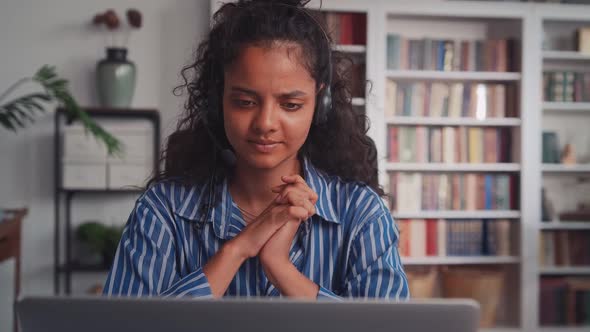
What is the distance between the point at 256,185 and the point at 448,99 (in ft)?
9.42

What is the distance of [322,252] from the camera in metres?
1.15

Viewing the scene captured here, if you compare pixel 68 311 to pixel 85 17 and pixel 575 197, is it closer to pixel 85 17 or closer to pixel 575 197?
pixel 85 17

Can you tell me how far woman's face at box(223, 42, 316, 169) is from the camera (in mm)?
1000

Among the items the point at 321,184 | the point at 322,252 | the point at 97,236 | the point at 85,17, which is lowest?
the point at 97,236

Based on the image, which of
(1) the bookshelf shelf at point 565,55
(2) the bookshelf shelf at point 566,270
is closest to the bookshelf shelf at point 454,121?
(1) the bookshelf shelf at point 565,55

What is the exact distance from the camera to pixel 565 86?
3863 millimetres

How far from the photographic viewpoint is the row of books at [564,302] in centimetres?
388

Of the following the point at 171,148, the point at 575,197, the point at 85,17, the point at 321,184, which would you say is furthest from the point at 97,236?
the point at 575,197

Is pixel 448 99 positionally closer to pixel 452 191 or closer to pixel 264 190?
pixel 452 191

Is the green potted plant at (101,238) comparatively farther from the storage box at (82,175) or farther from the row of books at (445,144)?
the row of books at (445,144)

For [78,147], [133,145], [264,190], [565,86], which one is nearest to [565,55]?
[565,86]

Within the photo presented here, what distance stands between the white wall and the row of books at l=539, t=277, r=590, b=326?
2.58m

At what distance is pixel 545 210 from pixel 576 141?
51cm

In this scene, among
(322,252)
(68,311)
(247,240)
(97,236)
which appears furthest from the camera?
(97,236)
